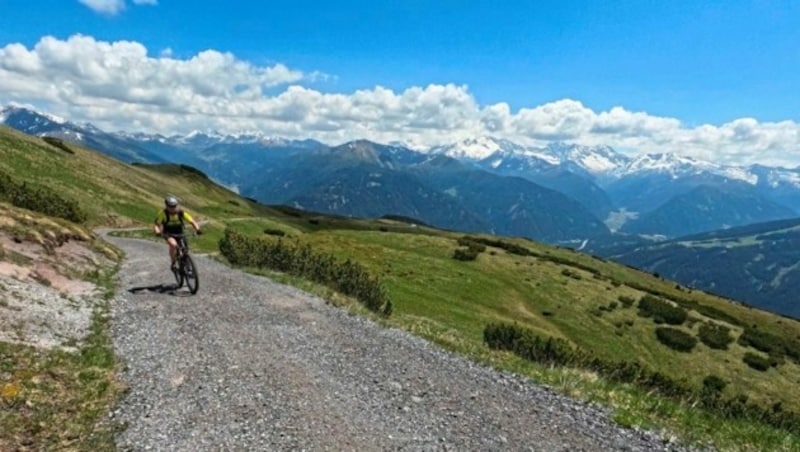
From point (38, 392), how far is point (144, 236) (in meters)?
42.5

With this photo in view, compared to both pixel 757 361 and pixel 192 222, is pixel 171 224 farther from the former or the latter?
pixel 757 361

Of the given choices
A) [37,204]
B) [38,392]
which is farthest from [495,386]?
[37,204]

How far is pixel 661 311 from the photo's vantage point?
190 feet

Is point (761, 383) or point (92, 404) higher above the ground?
point (92, 404)

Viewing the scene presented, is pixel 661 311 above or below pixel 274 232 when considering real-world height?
below

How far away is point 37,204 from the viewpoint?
1489 inches

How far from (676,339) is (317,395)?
47.7 m

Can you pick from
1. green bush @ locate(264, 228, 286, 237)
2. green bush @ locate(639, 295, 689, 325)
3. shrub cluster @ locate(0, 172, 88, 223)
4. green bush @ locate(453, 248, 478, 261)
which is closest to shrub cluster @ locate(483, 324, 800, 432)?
green bush @ locate(639, 295, 689, 325)

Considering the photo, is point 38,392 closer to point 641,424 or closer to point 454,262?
point 641,424

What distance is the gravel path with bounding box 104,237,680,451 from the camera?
10.6 m

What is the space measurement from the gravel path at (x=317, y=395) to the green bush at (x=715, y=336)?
44697 millimetres

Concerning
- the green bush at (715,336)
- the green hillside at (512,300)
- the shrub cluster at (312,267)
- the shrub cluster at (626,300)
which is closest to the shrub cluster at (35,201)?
the green hillside at (512,300)

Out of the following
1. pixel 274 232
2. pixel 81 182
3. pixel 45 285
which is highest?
pixel 81 182

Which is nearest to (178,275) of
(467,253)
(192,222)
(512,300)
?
(192,222)
